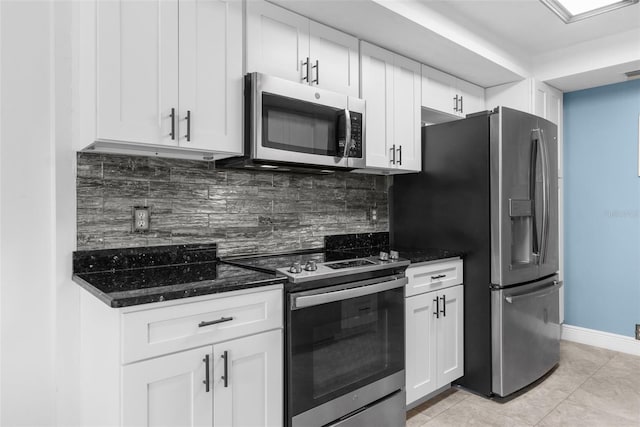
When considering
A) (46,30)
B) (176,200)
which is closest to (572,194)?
(176,200)

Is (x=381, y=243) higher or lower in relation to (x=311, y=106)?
lower

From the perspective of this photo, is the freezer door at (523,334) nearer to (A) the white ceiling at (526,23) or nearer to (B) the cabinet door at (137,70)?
(A) the white ceiling at (526,23)

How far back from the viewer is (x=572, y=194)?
378cm

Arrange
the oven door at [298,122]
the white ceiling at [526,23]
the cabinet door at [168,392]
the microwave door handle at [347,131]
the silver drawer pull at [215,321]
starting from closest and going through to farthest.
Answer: the cabinet door at [168,392] → the silver drawer pull at [215,321] → the oven door at [298,122] → the microwave door handle at [347,131] → the white ceiling at [526,23]

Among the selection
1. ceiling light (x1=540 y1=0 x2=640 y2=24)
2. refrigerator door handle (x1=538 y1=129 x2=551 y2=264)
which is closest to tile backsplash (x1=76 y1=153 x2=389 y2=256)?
refrigerator door handle (x1=538 y1=129 x2=551 y2=264)

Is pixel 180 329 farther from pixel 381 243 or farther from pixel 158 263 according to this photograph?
pixel 381 243

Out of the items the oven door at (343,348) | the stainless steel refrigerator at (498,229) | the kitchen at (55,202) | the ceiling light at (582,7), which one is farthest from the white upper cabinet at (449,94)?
the oven door at (343,348)

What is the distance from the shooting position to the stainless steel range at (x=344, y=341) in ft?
5.85

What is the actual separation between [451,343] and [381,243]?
871 millimetres

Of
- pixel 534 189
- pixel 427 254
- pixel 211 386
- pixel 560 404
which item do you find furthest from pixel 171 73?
pixel 560 404

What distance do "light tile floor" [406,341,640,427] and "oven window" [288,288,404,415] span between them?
539 millimetres

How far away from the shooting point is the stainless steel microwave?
1954 millimetres

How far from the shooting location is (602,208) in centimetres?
361

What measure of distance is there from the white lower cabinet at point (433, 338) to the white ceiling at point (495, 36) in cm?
142
